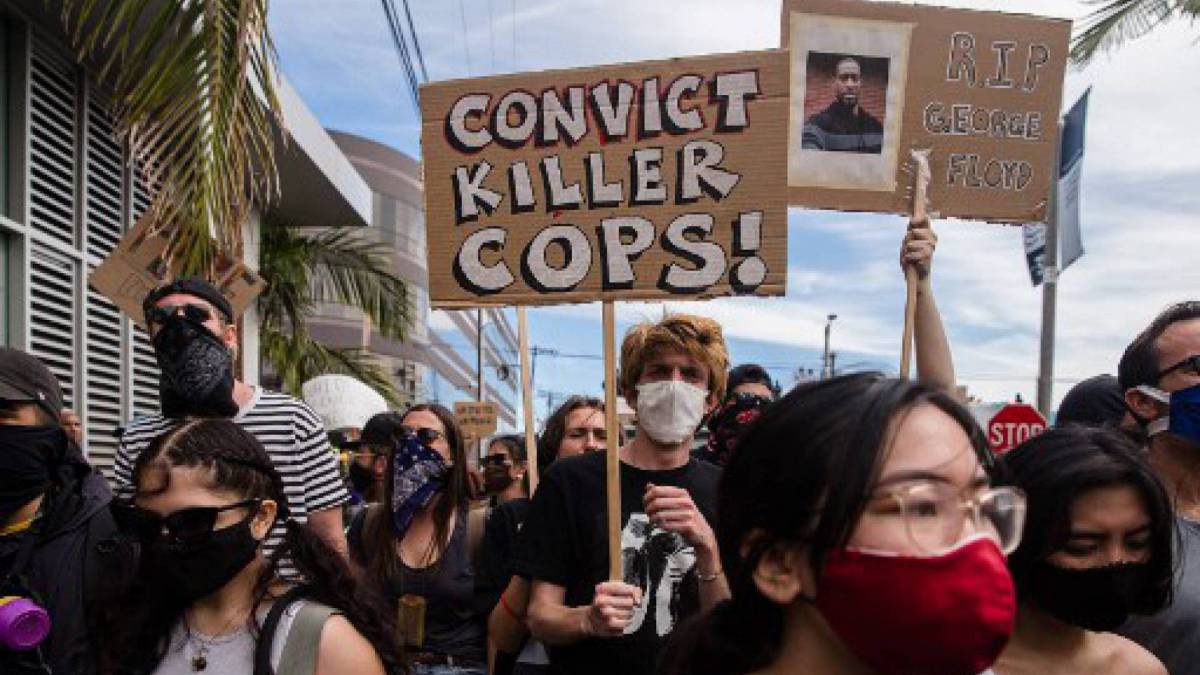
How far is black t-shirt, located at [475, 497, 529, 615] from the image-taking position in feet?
13.0

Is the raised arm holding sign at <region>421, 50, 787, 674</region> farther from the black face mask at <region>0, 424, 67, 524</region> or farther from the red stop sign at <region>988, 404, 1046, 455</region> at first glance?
the red stop sign at <region>988, 404, 1046, 455</region>

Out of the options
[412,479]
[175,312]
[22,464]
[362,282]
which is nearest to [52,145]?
[412,479]

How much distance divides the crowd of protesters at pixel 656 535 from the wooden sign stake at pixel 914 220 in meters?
0.04

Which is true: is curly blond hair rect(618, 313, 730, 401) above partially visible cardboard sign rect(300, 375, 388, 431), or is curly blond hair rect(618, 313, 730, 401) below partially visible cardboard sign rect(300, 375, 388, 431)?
above

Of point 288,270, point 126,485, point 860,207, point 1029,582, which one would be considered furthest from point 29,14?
point 288,270

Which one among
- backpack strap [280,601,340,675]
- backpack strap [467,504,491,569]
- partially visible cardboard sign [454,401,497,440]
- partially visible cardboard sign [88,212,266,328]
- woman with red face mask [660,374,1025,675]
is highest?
partially visible cardboard sign [88,212,266,328]

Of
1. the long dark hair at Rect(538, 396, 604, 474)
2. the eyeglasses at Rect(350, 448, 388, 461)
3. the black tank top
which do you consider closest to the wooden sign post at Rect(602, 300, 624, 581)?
the black tank top

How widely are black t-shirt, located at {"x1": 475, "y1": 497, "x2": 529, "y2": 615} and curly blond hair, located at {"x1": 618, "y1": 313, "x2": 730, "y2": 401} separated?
734mm

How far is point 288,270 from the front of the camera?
48.1 feet

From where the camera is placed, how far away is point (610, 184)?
3447 millimetres

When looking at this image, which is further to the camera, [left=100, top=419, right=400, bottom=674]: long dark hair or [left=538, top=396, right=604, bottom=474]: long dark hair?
[left=538, top=396, right=604, bottom=474]: long dark hair

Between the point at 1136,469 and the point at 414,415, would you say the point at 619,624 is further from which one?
the point at 414,415

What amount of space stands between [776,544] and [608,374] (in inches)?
64.5

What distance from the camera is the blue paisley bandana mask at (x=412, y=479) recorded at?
424 centimetres
